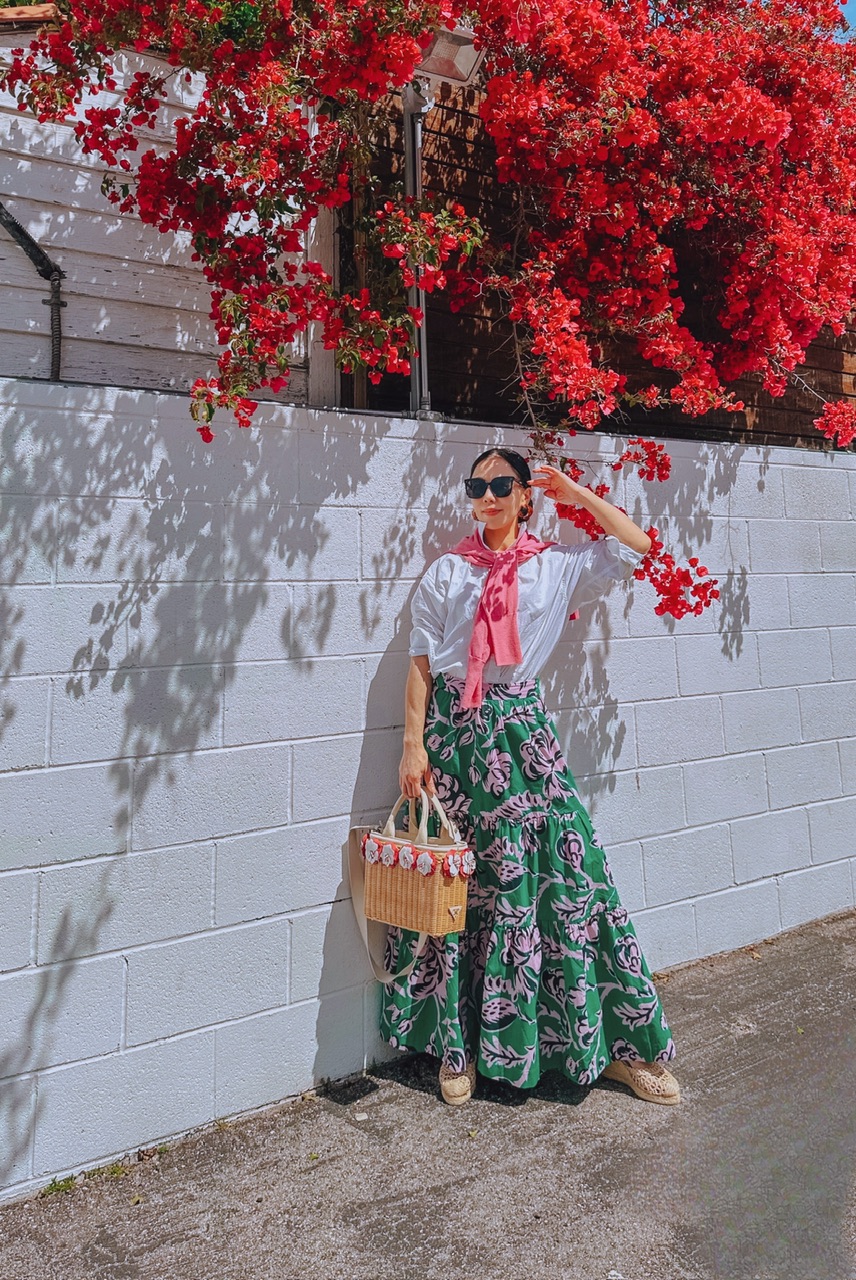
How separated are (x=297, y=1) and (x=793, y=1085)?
132 inches

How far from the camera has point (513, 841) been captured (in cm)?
264

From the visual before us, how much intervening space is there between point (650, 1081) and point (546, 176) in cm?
297

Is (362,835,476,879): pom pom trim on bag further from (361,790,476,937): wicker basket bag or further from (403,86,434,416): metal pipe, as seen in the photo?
(403,86,434,416): metal pipe

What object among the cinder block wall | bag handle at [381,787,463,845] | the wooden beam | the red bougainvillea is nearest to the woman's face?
the cinder block wall

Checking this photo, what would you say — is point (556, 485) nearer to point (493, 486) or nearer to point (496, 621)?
point (493, 486)

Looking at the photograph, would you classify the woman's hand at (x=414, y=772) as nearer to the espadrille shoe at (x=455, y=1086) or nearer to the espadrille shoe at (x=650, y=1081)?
the espadrille shoe at (x=455, y=1086)

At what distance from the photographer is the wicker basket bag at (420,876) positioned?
2418 mm

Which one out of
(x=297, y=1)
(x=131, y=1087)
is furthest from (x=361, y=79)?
(x=131, y=1087)

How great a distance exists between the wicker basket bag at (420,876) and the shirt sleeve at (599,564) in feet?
2.61

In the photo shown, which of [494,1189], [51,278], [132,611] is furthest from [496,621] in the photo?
[51,278]

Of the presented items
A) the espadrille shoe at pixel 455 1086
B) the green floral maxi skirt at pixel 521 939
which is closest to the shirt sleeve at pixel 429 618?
the green floral maxi skirt at pixel 521 939

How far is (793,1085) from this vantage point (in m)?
2.70

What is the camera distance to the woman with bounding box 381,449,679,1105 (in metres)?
2.63

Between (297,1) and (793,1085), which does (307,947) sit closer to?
(793,1085)
